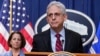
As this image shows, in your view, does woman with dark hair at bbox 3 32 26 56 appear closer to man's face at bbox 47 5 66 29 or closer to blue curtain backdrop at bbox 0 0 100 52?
blue curtain backdrop at bbox 0 0 100 52

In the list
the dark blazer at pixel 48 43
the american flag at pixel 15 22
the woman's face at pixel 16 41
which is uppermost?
the american flag at pixel 15 22

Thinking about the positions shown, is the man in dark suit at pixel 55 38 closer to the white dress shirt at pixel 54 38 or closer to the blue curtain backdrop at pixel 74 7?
the white dress shirt at pixel 54 38

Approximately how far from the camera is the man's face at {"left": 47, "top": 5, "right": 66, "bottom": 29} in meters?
1.99

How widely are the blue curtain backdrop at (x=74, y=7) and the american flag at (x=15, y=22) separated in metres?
0.15

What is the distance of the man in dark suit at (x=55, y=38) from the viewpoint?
6.52ft

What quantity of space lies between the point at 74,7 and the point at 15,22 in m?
1.05

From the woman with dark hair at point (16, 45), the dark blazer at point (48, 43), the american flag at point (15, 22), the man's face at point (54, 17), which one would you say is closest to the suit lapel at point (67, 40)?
the dark blazer at point (48, 43)

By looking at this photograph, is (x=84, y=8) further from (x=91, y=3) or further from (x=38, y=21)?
(x=38, y=21)

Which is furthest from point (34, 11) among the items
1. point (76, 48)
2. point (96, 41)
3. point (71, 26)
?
point (76, 48)

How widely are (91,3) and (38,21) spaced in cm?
96

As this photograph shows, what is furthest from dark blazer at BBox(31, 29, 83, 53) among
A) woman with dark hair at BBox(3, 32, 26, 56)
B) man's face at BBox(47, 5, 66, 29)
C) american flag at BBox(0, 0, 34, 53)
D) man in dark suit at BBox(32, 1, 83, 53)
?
american flag at BBox(0, 0, 34, 53)

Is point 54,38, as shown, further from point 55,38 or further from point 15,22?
point 15,22

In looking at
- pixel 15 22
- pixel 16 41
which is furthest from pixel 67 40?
pixel 15 22

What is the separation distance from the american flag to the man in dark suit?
247 cm
